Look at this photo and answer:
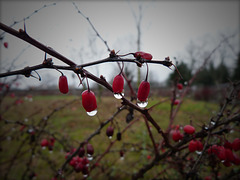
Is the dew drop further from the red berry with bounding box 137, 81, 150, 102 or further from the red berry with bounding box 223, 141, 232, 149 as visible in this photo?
the red berry with bounding box 223, 141, 232, 149

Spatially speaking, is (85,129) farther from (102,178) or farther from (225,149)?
(225,149)

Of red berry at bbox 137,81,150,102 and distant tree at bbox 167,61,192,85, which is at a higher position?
distant tree at bbox 167,61,192,85

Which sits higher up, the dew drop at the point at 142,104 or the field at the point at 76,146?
the field at the point at 76,146

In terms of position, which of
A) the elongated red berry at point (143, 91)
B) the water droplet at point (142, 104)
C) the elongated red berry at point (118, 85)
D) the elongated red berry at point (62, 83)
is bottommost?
the water droplet at point (142, 104)

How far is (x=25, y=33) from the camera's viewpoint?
0.59 meters

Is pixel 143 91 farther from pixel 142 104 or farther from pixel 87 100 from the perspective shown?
pixel 87 100

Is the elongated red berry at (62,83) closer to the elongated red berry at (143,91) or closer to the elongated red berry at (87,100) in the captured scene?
the elongated red berry at (87,100)

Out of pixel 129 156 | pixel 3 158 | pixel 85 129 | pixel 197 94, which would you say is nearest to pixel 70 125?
pixel 85 129

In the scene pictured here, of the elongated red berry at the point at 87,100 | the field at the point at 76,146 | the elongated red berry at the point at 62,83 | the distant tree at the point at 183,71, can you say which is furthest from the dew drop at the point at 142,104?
the distant tree at the point at 183,71

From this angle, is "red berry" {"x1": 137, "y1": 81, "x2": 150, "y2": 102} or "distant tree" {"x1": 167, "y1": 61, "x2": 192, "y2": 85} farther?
"distant tree" {"x1": 167, "y1": 61, "x2": 192, "y2": 85}

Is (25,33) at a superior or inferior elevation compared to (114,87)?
Result: superior

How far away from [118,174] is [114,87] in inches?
100

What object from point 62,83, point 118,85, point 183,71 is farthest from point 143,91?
point 183,71

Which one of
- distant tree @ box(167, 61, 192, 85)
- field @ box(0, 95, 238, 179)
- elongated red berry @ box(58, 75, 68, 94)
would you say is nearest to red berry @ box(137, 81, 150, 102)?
elongated red berry @ box(58, 75, 68, 94)
